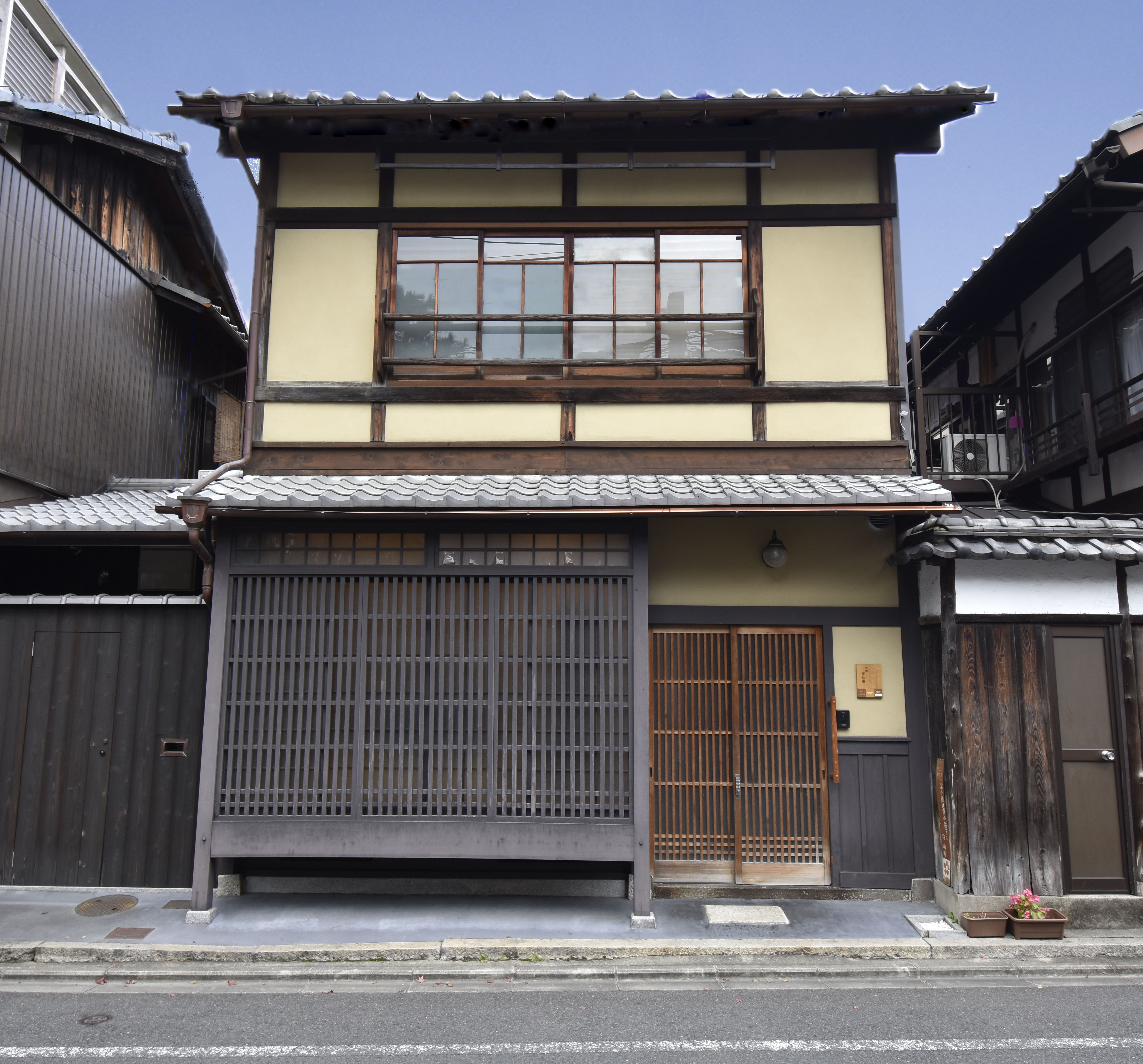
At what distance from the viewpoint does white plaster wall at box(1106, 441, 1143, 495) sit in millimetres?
10039

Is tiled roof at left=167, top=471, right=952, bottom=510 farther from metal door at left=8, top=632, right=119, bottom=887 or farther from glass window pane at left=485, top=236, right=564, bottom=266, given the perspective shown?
glass window pane at left=485, top=236, right=564, bottom=266

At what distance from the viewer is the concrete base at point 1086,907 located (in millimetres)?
6973

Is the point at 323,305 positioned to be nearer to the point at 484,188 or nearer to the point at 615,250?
the point at 484,188

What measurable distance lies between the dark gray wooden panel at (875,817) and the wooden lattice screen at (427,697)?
2425mm

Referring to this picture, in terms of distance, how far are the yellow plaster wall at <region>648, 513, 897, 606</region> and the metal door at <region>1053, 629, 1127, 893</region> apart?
5.60ft

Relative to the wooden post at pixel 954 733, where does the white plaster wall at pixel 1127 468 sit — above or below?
above

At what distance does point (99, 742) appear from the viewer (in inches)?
304

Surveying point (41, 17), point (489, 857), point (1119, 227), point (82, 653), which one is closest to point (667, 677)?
point (489, 857)

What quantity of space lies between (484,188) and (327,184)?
185cm

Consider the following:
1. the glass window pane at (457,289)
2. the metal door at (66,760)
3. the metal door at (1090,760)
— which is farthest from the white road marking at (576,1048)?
the glass window pane at (457,289)

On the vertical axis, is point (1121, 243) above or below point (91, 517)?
above

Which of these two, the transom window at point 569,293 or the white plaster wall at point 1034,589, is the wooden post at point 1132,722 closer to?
the white plaster wall at point 1034,589

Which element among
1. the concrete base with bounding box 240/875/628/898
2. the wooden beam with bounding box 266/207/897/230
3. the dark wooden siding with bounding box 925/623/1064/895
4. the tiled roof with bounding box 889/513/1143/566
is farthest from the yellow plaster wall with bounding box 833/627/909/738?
the wooden beam with bounding box 266/207/897/230

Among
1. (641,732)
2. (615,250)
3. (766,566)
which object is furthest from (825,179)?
(641,732)
